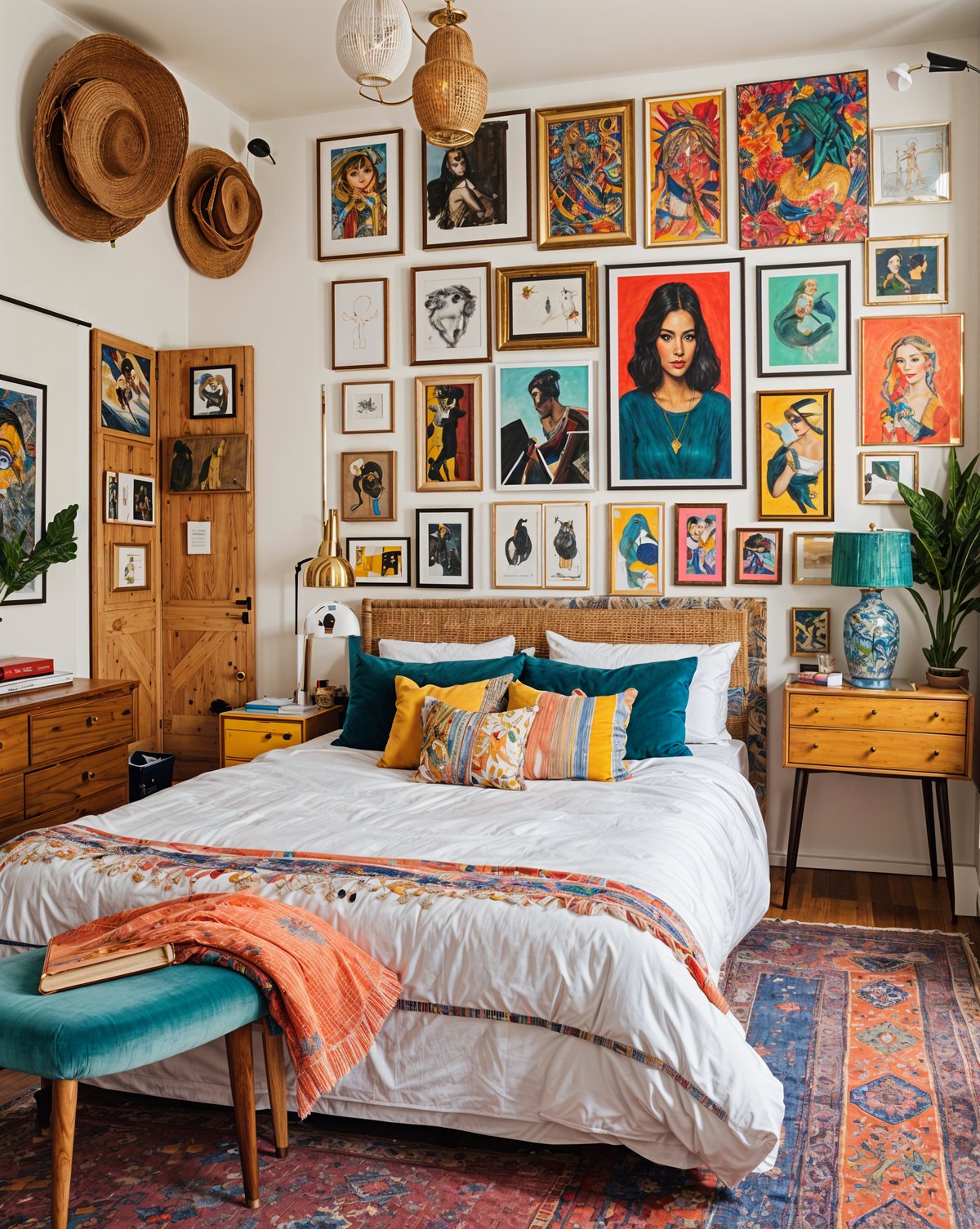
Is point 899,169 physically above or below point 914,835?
above

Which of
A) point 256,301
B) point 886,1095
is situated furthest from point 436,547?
point 886,1095

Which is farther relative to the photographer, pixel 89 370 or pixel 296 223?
pixel 296 223

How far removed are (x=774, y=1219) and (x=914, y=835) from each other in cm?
248

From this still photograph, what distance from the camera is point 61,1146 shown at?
74.1 inches

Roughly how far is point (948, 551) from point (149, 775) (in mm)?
3296

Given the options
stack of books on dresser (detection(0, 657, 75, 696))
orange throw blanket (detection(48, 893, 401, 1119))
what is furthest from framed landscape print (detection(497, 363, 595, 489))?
orange throw blanket (detection(48, 893, 401, 1119))

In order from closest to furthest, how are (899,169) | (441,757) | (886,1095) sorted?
1. (886,1095)
2. (441,757)
3. (899,169)

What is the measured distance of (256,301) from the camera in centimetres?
497

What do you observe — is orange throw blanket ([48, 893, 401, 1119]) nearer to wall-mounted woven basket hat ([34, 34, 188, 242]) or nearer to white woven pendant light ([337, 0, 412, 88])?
white woven pendant light ([337, 0, 412, 88])

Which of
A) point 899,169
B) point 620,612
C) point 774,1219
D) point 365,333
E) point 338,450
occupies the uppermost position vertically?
point 899,169

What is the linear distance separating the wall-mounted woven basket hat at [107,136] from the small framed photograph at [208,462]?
1.00m

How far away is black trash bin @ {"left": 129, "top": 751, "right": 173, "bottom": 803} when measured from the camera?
4.44 meters

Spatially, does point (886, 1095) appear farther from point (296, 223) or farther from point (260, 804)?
point (296, 223)

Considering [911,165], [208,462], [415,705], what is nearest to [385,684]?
[415,705]
